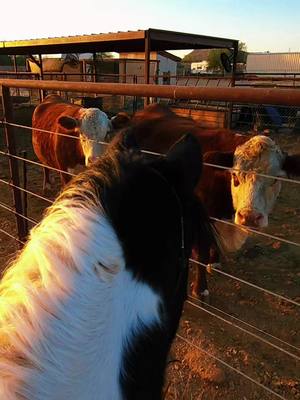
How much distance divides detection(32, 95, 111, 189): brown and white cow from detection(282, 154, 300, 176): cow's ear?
80.5 inches

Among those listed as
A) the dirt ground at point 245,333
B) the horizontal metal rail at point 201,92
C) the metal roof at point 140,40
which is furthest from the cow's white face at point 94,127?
the metal roof at point 140,40

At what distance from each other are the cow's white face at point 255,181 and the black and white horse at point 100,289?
219cm

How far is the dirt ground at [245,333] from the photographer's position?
8.32 feet

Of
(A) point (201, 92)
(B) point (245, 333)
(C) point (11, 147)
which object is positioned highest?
(A) point (201, 92)

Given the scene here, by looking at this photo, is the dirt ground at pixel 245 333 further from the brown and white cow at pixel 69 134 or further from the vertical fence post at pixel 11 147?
the brown and white cow at pixel 69 134

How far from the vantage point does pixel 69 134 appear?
5488mm

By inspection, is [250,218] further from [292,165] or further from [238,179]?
[292,165]

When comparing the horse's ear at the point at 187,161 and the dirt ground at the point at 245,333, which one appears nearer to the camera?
the horse's ear at the point at 187,161

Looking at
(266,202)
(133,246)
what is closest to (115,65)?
(266,202)

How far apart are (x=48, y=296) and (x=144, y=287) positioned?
0.75 ft

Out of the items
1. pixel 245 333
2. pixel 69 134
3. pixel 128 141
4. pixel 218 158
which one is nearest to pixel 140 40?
pixel 69 134

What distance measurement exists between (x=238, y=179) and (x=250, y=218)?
0.35 meters

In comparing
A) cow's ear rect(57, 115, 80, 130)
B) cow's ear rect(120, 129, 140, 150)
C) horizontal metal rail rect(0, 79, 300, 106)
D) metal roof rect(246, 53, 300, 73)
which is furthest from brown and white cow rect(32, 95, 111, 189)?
metal roof rect(246, 53, 300, 73)

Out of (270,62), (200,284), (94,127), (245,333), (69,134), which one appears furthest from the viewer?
(270,62)
